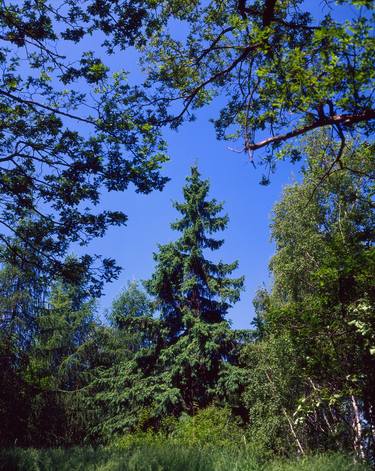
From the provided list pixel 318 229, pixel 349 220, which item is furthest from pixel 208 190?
pixel 349 220

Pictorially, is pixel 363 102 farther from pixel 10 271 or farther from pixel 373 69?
pixel 10 271

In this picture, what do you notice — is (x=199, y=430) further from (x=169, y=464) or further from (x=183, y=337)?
(x=169, y=464)

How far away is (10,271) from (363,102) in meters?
26.0

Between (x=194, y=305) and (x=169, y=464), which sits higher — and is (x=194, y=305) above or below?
above

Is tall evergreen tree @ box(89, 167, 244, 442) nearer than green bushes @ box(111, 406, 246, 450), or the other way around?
green bushes @ box(111, 406, 246, 450)

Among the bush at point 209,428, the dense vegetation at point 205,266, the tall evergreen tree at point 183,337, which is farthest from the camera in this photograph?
the tall evergreen tree at point 183,337

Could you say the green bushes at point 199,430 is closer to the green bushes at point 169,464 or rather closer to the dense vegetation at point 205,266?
the dense vegetation at point 205,266

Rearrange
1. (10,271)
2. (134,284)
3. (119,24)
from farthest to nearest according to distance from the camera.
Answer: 1. (134,284)
2. (10,271)
3. (119,24)

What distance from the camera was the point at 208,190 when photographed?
77.7 feet

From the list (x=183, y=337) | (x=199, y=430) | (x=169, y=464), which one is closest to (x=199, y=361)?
(x=183, y=337)

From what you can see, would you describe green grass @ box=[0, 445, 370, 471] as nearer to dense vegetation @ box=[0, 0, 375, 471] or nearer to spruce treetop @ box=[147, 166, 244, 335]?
dense vegetation @ box=[0, 0, 375, 471]

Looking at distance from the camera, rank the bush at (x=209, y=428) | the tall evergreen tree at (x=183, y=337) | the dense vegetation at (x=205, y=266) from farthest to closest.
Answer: the tall evergreen tree at (x=183, y=337) → the bush at (x=209, y=428) → the dense vegetation at (x=205, y=266)

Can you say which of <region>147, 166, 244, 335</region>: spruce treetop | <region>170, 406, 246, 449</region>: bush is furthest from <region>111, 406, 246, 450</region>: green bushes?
<region>147, 166, 244, 335</region>: spruce treetop

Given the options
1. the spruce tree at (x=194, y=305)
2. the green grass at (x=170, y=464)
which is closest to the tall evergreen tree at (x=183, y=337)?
the spruce tree at (x=194, y=305)
